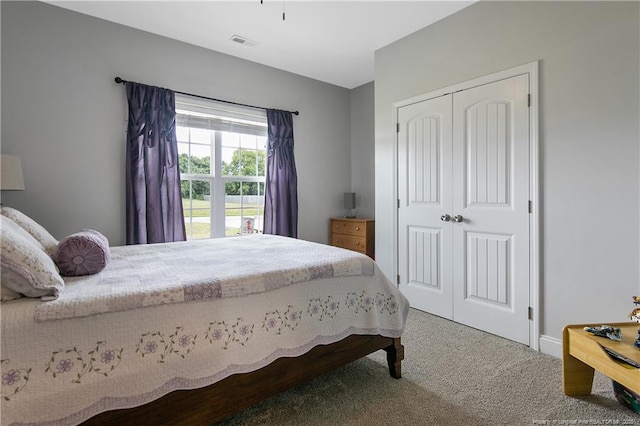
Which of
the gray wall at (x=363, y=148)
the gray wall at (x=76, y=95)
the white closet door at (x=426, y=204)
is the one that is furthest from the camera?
the gray wall at (x=363, y=148)

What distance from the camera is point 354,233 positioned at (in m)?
4.13

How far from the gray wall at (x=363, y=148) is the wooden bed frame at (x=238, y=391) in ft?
9.26

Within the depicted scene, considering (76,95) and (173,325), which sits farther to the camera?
(76,95)

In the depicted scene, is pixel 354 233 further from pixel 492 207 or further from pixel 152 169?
pixel 152 169

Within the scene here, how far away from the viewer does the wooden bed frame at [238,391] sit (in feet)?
3.90

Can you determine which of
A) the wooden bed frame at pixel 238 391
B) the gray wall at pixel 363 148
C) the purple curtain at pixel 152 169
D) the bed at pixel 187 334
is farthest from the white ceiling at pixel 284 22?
the wooden bed frame at pixel 238 391

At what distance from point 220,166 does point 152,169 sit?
2.58 ft

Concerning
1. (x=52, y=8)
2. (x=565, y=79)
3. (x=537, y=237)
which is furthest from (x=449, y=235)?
(x=52, y=8)

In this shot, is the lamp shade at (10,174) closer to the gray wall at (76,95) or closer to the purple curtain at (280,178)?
the gray wall at (76,95)

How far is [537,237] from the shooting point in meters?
2.29

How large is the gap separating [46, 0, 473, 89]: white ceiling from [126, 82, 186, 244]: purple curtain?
1.99ft

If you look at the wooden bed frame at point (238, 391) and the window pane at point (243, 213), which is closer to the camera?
the wooden bed frame at point (238, 391)

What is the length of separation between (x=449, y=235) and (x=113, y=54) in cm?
340

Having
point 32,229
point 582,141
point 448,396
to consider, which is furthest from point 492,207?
point 32,229
